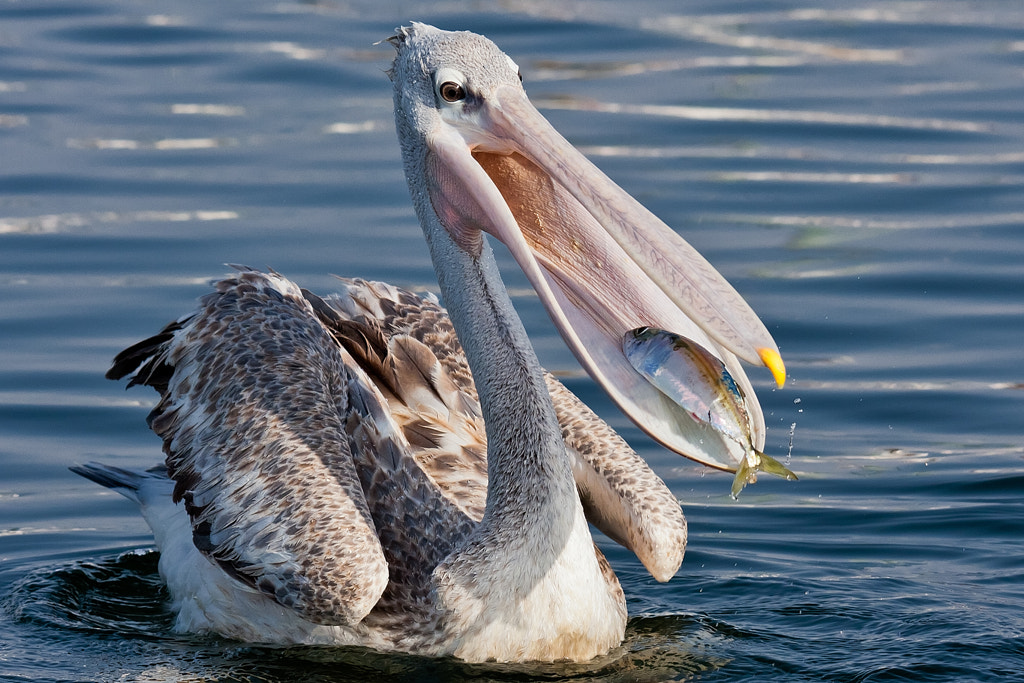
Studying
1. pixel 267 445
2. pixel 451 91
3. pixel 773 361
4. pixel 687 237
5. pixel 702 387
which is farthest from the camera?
pixel 687 237

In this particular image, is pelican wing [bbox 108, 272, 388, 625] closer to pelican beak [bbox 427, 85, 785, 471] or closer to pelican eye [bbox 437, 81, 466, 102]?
pelican beak [bbox 427, 85, 785, 471]

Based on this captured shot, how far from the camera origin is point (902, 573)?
6477 millimetres

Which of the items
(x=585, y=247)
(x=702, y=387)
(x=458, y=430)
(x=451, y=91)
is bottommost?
(x=458, y=430)

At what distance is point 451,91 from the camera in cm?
500

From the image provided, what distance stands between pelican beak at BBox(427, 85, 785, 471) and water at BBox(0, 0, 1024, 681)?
1091mm

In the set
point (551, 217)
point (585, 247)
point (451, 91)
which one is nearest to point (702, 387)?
point (585, 247)

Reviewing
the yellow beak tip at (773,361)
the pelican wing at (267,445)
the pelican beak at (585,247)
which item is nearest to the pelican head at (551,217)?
the pelican beak at (585,247)

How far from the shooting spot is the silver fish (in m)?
4.70

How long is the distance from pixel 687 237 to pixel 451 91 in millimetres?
5137

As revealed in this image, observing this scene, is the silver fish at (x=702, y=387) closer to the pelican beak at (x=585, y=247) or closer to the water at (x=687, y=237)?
the pelican beak at (x=585, y=247)

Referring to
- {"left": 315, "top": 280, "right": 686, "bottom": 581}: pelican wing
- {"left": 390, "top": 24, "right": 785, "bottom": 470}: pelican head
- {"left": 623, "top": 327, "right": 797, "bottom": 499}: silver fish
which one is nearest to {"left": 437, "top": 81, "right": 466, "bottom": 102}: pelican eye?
{"left": 390, "top": 24, "right": 785, "bottom": 470}: pelican head

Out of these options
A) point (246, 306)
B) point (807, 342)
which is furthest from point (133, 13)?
point (246, 306)

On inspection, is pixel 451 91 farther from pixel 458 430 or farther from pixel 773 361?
pixel 458 430

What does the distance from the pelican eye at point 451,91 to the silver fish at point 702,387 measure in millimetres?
951
